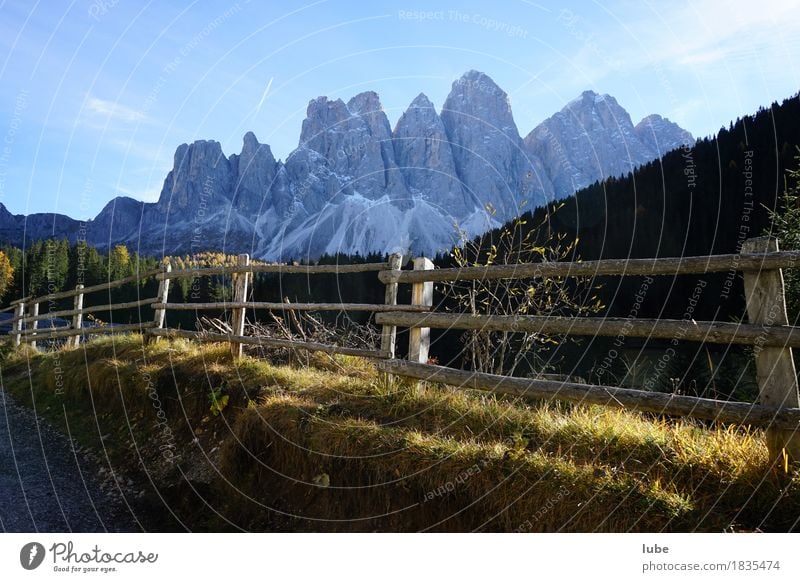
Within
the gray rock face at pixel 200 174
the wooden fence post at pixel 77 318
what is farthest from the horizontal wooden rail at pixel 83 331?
the gray rock face at pixel 200 174

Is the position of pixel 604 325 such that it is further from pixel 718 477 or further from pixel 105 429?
pixel 105 429

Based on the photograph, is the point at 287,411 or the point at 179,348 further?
the point at 179,348

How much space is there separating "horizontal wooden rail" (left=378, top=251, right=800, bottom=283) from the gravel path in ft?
12.0

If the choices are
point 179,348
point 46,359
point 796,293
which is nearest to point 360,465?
point 179,348

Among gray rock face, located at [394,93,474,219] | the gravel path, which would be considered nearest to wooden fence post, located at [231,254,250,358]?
the gravel path

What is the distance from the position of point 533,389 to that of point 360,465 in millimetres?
1525

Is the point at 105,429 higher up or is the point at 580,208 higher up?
the point at 580,208

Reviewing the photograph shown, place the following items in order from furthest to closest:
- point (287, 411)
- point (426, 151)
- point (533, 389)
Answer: point (426, 151)
point (287, 411)
point (533, 389)

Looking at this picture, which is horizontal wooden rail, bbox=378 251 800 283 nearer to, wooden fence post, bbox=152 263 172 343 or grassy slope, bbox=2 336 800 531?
grassy slope, bbox=2 336 800 531

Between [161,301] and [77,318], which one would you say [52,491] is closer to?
[161,301]

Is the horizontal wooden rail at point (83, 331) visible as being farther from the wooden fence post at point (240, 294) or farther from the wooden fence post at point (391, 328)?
the wooden fence post at point (391, 328)

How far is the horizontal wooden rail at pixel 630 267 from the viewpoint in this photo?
3.12 meters

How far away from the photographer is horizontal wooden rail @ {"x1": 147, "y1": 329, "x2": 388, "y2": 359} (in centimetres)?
555
